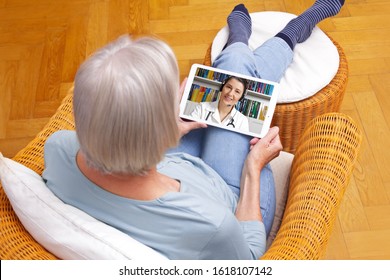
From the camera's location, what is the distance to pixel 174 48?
2305 mm

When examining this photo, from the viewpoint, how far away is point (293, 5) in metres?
2.41

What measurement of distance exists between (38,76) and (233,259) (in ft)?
5.07

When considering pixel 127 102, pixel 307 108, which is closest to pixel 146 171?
pixel 127 102

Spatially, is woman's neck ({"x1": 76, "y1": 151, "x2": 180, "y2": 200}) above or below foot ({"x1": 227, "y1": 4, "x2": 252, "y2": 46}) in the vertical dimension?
below

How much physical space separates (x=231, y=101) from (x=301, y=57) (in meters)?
0.37

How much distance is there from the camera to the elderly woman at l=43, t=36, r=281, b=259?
781mm

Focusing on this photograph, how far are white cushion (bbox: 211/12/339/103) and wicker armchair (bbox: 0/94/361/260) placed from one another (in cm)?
34

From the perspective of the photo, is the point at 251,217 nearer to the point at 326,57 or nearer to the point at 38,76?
the point at 326,57

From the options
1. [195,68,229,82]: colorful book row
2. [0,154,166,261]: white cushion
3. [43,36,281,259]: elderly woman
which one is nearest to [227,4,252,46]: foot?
[195,68,229,82]: colorful book row

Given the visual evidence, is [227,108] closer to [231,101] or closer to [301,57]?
[231,101]

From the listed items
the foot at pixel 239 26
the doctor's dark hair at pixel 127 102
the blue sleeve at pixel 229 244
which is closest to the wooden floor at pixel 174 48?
the foot at pixel 239 26

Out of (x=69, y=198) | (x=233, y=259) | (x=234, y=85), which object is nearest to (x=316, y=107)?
(x=234, y=85)

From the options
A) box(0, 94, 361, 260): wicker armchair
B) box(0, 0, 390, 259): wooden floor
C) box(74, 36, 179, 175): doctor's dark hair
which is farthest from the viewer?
box(0, 0, 390, 259): wooden floor

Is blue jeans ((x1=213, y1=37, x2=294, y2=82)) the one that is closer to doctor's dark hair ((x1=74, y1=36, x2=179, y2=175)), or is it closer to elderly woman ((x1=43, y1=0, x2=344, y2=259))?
elderly woman ((x1=43, y1=0, x2=344, y2=259))
